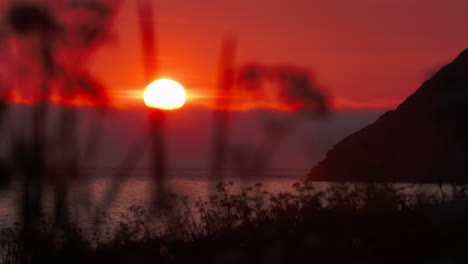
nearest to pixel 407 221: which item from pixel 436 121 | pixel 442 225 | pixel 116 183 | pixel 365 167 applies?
pixel 442 225

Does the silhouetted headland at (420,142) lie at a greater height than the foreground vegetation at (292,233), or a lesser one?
greater

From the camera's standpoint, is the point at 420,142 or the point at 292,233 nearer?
the point at 292,233

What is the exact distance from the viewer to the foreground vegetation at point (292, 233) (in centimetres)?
702

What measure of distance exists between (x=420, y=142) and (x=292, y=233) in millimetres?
7595

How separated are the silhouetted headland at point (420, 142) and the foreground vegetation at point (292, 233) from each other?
41 centimetres

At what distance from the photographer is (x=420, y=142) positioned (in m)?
15.1

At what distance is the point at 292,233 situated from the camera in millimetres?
8516

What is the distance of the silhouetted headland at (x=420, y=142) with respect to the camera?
31.1 feet

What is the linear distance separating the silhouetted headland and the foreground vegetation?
41 centimetres

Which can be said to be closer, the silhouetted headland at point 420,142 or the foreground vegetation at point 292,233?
the foreground vegetation at point 292,233

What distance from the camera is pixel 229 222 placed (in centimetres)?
1041

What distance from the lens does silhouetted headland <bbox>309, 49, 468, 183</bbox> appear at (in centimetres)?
949

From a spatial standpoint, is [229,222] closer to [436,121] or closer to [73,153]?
[436,121]

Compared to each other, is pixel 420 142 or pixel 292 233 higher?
pixel 420 142
